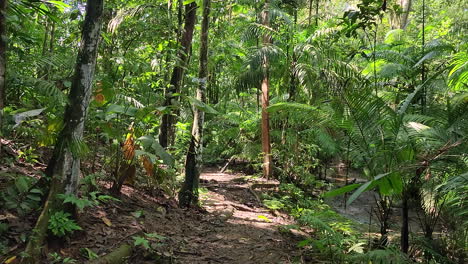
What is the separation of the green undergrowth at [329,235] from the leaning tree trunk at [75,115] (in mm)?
2749

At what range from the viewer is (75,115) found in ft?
10.8

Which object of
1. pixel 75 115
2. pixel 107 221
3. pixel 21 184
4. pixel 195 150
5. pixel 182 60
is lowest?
pixel 107 221

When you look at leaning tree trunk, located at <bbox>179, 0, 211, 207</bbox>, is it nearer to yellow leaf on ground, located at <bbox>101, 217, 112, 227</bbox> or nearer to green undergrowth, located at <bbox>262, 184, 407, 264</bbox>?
green undergrowth, located at <bbox>262, 184, 407, 264</bbox>

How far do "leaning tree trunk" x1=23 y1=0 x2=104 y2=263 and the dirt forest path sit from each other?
140 cm

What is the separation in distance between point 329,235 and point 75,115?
3436 mm

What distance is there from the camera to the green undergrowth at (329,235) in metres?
3.59

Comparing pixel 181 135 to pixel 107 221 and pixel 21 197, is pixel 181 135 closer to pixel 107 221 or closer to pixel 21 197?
pixel 107 221

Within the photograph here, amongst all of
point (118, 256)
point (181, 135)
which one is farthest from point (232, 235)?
point (181, 135)

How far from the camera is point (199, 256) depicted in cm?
405

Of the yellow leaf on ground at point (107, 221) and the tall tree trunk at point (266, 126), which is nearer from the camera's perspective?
the yellow leaf on ground at point (107, 221)

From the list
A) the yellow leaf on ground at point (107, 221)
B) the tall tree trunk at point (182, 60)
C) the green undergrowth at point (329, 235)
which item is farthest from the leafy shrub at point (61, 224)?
the tall tree trunk at point (182, 60)

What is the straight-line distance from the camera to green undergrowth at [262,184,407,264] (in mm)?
3594

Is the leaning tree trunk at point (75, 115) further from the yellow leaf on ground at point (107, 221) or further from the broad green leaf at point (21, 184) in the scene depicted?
the yellow leaf on ground at point (107, 221)

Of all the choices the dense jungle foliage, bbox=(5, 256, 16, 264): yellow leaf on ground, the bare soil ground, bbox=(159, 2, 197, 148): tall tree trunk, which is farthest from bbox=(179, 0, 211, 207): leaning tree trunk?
bbox=(5, 256, 16, 264): yellow leaf on ground
